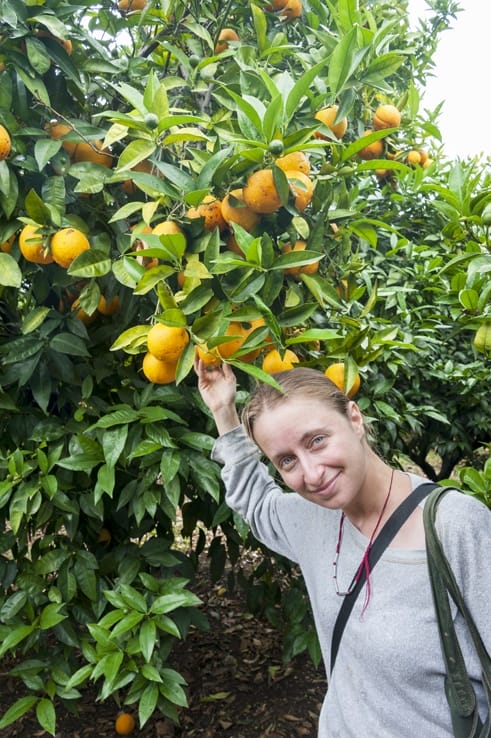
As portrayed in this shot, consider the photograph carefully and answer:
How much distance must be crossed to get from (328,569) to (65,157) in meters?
1.12

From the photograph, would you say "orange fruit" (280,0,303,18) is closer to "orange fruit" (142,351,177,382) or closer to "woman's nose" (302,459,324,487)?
"orange fruit" (142,351,177,382)

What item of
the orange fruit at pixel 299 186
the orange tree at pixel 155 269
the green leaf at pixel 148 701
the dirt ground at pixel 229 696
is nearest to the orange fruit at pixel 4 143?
the orange tree at pixel 155 269

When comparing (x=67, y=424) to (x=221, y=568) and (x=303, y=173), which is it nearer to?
(x=221, y=568)

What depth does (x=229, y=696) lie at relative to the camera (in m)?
2.99

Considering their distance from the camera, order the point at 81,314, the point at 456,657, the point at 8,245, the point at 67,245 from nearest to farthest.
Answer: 1. the point at 456,657
2. the point at 67,245
3. the point at 8,245
4. the point at 81,314

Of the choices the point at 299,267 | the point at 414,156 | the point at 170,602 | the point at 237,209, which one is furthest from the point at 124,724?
the point at 414,156

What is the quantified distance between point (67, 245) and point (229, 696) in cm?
236

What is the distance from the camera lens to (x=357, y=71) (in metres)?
1.46

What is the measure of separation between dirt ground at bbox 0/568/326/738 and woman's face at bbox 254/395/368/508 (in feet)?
6.53

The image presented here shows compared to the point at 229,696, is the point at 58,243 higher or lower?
higher

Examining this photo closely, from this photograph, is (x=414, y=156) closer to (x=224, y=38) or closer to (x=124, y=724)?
(x=224, y=38)

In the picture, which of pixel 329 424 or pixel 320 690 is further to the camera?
pixel 320 690

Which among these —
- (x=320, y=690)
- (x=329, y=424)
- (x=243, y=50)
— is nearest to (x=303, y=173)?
(x=329, y=424)

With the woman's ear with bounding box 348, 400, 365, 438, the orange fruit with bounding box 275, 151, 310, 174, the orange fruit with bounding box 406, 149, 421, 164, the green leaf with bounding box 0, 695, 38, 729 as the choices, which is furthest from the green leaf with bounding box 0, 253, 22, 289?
the orange fruit with bounding box 406, 149, 421, 164
